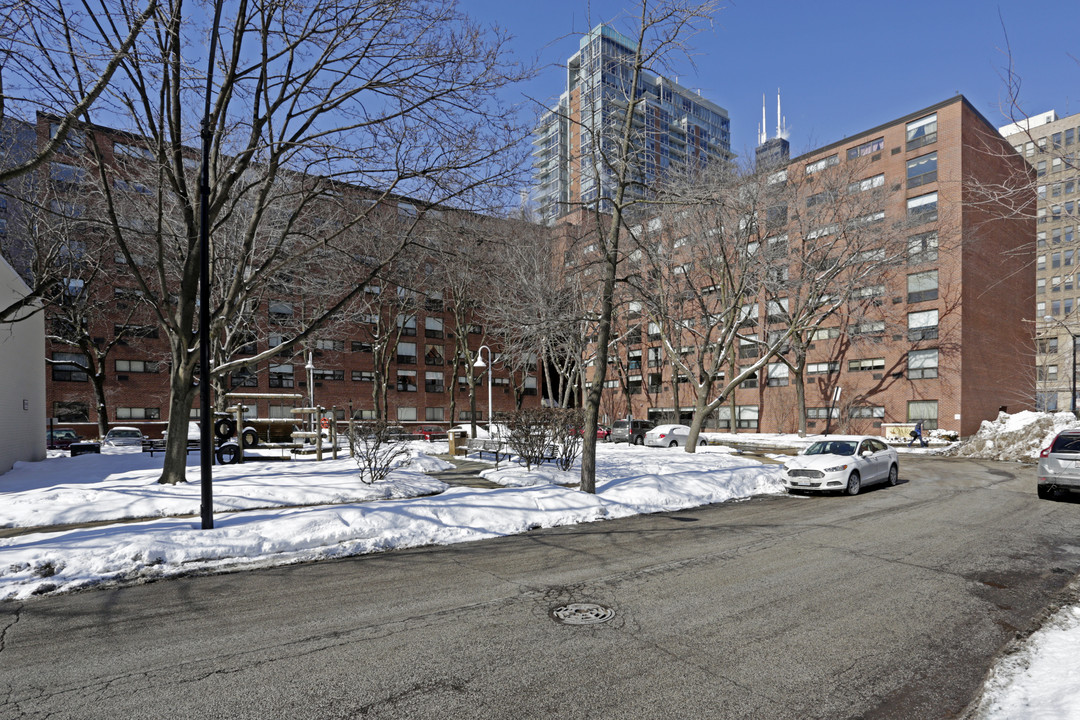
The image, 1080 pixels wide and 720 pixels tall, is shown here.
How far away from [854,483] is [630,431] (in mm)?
21628

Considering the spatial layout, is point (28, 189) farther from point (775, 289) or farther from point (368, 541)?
point (775, 289)

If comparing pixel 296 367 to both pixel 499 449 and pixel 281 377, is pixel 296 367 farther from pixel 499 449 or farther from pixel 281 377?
pixel 499 449

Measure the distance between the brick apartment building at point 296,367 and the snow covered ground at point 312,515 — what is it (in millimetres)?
16553

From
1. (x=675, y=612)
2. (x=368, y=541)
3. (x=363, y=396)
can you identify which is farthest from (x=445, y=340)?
(x=675, y=612)

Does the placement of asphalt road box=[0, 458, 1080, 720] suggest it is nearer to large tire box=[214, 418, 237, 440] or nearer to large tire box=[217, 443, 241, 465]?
large tire box=[217, 443, 241, 465]

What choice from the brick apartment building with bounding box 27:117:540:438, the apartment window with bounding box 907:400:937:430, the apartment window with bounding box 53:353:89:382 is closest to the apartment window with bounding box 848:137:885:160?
the apartment window with bounding box 907:400:937:430

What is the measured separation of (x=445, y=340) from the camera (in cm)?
5997

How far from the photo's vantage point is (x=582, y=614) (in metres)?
5.60

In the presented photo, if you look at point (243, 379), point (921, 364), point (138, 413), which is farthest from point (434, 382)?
point (921, 364)

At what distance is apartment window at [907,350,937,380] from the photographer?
40.0m

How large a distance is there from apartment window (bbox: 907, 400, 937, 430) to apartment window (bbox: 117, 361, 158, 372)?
185 ft

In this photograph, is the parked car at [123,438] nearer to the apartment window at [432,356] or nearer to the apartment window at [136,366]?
the apartment window at [136,366]

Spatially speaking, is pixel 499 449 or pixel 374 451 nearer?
pixel 374 451

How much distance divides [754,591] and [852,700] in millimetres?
2334
